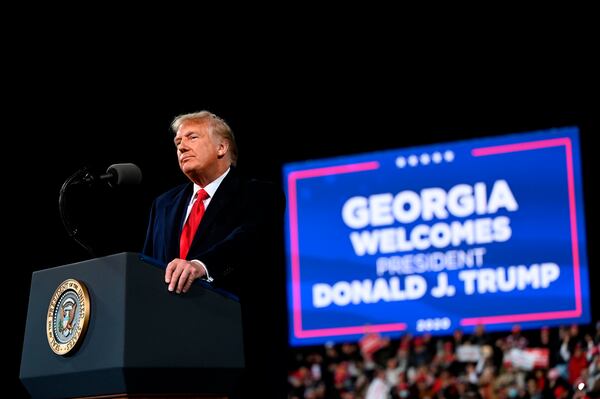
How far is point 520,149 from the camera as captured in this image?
6426mm

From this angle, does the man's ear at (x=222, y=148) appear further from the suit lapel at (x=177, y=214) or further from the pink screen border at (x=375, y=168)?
the pink screen border at (x=375, y=168)

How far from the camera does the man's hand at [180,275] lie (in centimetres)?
138

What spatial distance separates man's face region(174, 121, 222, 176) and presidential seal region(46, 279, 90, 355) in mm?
355

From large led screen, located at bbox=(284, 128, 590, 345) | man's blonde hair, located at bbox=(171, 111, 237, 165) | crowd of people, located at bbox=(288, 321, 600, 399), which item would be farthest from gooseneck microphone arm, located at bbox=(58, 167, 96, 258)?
large led screen, located at bbox=(284, 128, 590, 345)

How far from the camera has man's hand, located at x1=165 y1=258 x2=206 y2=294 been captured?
1.38m

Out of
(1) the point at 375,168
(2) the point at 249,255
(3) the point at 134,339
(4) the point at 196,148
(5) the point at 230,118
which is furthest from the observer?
(5) the point at 230,118

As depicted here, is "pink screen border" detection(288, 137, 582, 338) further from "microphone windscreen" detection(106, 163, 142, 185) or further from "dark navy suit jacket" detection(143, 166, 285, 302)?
"microphone windscreen" detection(106, 163, 142, 185)

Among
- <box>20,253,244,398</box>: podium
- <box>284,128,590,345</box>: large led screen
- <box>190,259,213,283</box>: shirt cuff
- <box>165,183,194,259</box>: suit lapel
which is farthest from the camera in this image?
<box>284,128,590,345</box>: large led screen

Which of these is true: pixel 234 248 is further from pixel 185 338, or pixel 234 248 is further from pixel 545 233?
pixel 545 233

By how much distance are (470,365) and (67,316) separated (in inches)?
215

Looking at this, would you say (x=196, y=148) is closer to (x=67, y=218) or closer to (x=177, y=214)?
(x=177, y=214)

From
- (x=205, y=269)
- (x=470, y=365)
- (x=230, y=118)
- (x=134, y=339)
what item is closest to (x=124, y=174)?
(x=205, y=269)

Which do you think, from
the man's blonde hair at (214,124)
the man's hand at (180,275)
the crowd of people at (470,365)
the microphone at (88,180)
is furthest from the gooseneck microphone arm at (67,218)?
the crowd of people at (470,365)

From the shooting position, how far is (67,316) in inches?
55.2
